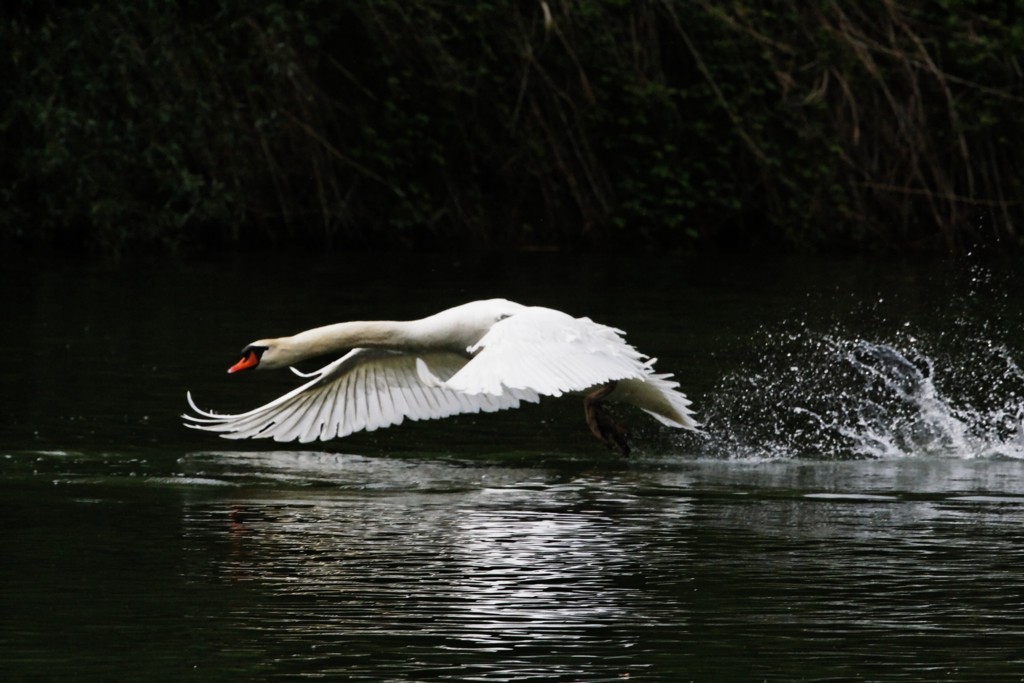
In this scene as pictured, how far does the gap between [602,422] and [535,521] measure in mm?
1790

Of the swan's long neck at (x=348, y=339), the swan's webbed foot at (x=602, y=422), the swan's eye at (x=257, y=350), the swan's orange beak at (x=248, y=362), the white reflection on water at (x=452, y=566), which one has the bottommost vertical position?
the white reflection on water at (x=452, y=566)

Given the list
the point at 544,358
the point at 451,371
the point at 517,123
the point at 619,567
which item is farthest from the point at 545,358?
the point at 517,123

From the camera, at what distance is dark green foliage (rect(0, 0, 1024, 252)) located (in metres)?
21.6

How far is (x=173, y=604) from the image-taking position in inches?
272

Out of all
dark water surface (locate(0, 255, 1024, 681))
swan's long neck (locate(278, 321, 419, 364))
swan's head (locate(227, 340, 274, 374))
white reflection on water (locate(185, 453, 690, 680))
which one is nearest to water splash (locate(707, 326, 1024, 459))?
dark water surface (locate(0, 255, 1024, 681))

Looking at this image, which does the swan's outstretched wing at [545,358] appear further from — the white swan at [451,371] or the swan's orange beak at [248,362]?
the swan's orange beak at [248,362]

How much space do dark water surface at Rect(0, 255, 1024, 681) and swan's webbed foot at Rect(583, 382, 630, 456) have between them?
130mm

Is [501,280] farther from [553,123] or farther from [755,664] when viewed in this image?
[755,664]

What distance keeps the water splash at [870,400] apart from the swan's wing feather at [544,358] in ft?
4.79

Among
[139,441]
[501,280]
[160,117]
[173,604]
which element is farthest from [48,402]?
[160,117]

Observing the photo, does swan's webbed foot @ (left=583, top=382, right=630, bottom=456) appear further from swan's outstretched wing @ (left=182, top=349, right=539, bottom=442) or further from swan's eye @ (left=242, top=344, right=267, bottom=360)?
swan's eye @ (left=242, top=344, right=267, bottom=360)

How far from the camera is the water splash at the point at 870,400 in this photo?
36.0ft

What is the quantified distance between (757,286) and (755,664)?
42.8ft

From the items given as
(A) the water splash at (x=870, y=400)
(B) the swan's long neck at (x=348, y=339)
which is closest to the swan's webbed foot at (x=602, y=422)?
(A) the water splash at (x=870, y=400)
